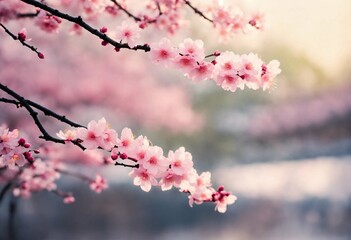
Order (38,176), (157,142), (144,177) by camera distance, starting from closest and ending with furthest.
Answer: (144,177)
(38,176)
(157,142)

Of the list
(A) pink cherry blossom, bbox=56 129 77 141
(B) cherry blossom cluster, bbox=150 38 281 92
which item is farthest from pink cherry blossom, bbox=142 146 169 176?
(B) cherry blossom cluster, bbox=150 38 281 92

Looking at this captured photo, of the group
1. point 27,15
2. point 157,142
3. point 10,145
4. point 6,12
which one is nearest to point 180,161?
point 10,145

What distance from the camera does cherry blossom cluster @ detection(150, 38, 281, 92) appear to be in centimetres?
293

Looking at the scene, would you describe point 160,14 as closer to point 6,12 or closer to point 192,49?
point 6,12

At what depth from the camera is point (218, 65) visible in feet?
9.71

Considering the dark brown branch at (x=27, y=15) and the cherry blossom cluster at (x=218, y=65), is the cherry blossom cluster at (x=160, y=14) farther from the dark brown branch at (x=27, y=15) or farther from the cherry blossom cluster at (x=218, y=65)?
the cherry blossom cluster at (x=218, y=65)

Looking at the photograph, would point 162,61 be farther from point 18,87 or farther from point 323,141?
point 323,141

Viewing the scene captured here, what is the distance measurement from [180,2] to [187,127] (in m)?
21.9

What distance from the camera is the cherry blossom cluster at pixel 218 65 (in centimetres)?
293

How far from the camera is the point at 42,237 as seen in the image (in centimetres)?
1035

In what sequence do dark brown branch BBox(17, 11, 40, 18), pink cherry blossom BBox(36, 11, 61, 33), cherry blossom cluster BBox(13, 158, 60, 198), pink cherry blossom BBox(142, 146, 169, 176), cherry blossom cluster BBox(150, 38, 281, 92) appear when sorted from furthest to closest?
cherry blossom cluster BBox(13, 158, 60, 198), dark brown branch BBox(17, 11, 40, 18), pink cherry blossom BBox(36, 11, 61, 33), cherry blossom cluster BBox(150, 38, 281, 92), pink cherry blossom BBox(142, 146, 169, 176)

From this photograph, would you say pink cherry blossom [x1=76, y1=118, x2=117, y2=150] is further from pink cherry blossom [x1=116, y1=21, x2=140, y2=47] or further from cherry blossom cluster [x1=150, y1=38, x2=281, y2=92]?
pink cherry blossom [x1=116, y1=21, x2=140, y2=47]

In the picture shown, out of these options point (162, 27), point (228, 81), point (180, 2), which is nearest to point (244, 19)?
point (180, 2)

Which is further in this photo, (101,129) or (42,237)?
(42,237)
